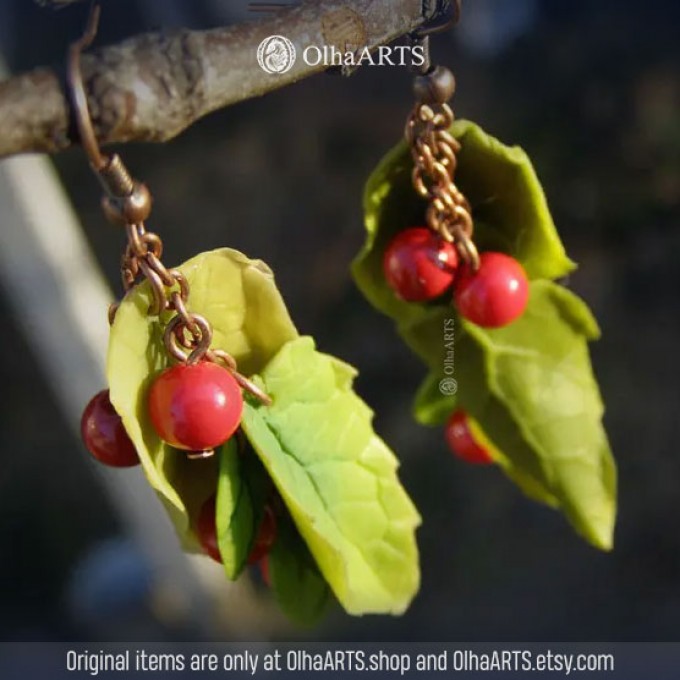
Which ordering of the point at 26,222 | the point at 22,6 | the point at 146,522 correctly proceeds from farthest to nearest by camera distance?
the point at 22,6 → the point at 146,522 → the point at 26,222

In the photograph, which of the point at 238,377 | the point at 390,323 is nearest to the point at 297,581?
the point at 238,377

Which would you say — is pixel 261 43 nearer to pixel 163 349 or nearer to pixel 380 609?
pixel 163 349

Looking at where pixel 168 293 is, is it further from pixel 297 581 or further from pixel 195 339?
pixel 297 581

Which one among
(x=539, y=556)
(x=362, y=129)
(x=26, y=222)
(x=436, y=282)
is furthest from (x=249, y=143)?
(x=436, y=282)

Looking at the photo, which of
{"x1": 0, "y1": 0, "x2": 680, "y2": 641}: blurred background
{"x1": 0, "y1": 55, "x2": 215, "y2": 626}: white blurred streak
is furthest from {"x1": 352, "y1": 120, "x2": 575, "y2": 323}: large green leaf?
{"x1": 0, "y1": 0, "x2": 680, "y2": 641}: blurred background

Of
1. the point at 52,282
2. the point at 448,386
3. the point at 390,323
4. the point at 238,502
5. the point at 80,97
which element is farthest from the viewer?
the point at 390,323
